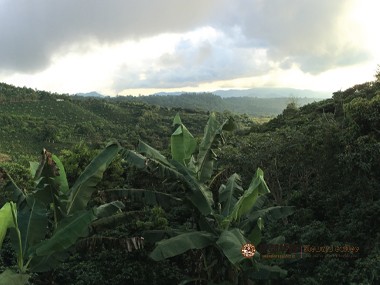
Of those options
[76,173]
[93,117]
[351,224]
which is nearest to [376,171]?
[351,224]

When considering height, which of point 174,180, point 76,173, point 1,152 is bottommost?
point 1,152

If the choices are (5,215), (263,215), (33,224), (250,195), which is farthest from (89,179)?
(263,215)

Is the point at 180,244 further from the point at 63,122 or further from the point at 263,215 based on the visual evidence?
the point at 63,122

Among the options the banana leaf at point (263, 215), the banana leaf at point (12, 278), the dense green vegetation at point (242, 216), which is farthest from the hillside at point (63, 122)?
the banana leaf at point (12, 278)

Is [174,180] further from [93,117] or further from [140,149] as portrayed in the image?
[93,117]

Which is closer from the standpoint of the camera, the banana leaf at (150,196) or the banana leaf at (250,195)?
the banana leaf at (250,195)

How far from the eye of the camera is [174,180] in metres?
7.40

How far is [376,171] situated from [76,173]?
11.3 metres

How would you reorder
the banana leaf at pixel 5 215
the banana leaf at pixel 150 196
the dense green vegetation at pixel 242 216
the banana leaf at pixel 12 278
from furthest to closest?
1. the banana leaf at pixel 150 196
2. the dense green vegetation at pixel 242 216
3. the banana leaf at pixel 5 215
4. the banana leaf at pixel 12 278

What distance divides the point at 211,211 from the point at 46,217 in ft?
10.8

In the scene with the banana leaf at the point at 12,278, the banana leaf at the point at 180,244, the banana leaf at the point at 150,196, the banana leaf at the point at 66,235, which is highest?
the banana leaf at the point at 150,196

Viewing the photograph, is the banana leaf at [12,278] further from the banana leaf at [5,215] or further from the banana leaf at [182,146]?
the banana leaf at [182,146]

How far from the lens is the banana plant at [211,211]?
6.69 m

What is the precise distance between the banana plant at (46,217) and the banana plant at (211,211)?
1.09 meters
